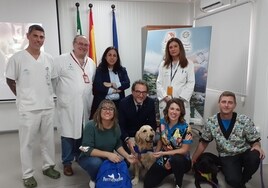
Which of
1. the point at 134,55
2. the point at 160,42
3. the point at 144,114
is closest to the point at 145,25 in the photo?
the point at 134,55

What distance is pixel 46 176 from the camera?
101 inches

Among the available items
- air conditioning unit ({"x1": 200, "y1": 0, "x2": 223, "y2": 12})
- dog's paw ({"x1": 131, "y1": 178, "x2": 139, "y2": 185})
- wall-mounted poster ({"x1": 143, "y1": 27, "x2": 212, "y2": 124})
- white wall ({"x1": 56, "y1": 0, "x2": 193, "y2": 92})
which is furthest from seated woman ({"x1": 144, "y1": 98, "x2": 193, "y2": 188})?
white wall ({"x1": 56, "y1": 0, "x2": 193, "y2": 92})

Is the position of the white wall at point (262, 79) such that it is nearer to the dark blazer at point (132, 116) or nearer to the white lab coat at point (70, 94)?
the dark blazer at point (132, 116)

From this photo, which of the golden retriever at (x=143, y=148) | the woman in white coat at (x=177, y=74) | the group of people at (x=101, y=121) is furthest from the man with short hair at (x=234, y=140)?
the woman in white coat at (x=177, y=74)

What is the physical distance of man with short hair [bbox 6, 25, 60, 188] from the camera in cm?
222

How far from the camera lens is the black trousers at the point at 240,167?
2068 millimetres

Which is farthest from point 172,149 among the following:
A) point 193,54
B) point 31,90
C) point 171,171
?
point 193,54

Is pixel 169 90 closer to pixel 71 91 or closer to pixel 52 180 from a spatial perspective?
pixel 71 91

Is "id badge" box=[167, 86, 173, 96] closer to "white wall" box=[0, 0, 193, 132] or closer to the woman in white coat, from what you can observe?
the woman in white coat

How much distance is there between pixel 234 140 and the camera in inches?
87.2

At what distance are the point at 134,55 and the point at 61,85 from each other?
245cm

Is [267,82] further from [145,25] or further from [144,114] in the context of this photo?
[145,25]

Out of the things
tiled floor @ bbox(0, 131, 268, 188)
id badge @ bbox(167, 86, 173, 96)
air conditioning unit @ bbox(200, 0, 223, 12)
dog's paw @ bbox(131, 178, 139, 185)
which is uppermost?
air conditioning unit @ bbox(200, 0, 223, 12)

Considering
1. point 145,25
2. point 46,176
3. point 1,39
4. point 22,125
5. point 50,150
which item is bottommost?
point 46,176
